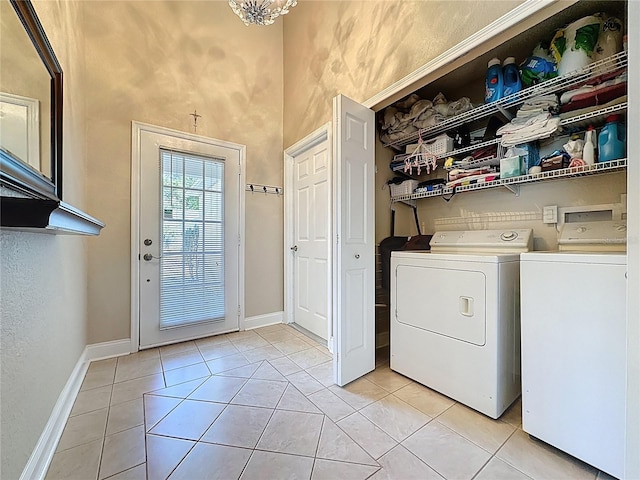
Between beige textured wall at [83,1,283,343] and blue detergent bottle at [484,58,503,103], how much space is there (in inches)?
89.2

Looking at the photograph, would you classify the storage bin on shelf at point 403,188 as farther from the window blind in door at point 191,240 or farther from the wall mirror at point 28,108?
the wall mirror at point 28,108

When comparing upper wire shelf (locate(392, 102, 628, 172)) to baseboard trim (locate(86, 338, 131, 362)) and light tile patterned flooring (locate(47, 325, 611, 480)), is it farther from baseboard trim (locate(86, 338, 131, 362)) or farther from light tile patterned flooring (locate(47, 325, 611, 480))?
baseboard trim (locate(86, 338, 131, 362))

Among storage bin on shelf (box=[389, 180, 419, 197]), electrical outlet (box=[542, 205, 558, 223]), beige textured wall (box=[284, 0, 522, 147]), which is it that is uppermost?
beige textured wall (box=[284, 0, 522, 147])

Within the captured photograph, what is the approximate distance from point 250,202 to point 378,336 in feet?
6.60

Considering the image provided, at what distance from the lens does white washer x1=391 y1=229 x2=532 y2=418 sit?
5.16 ft

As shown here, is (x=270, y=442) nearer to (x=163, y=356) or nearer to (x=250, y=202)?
(x=163, y=356)

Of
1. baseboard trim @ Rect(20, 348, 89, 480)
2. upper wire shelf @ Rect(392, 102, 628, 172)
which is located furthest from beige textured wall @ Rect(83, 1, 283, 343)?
upper wire shelf @ Rect(392, 102, 628, 172)

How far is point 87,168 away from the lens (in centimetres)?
235

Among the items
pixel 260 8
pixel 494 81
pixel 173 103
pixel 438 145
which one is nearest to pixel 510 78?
pixel 494 81

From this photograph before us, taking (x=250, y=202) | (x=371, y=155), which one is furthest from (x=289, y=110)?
(x=371, y=155)

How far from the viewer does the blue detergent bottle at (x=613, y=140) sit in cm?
144

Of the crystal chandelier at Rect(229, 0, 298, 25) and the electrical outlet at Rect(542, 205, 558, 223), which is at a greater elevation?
the crystal chandelier at Rect(229, 0, 298, 25)

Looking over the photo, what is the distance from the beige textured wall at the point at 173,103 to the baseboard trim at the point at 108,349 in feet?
0.17

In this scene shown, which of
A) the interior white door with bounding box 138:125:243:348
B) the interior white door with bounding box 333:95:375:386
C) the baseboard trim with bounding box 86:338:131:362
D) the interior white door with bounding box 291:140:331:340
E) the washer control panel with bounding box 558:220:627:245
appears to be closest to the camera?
the washer control panel with bounding box 558:220:627:245
